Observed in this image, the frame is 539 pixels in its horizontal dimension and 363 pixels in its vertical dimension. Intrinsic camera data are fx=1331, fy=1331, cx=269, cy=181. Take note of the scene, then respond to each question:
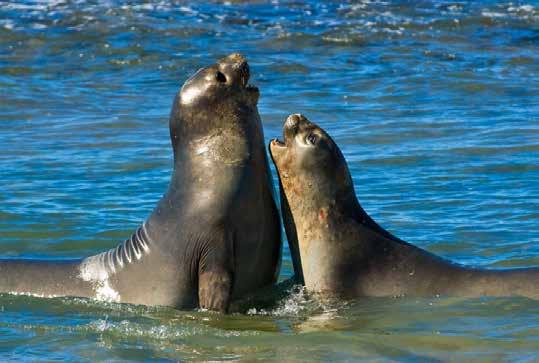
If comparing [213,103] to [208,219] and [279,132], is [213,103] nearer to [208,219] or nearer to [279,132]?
[208,219]

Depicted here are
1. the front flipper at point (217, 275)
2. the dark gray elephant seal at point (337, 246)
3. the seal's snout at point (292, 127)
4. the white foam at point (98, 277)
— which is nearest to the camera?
the front flipper at point (217, 275)

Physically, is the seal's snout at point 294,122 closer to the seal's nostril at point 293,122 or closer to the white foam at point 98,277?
the seal's nostril at point 293,122

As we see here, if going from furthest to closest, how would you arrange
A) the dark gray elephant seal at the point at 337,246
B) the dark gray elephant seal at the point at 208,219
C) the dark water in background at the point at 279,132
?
the dark gray elephant seal at the point at 337,246
the dark gray elephant seal at the point at 208,219
the dark water in background at the point at 279,132

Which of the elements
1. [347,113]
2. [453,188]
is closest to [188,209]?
[453,188]

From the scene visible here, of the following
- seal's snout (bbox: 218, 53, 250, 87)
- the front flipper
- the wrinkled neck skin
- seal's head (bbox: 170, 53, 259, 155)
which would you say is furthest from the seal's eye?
the front flipper

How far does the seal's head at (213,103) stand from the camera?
8852 mm

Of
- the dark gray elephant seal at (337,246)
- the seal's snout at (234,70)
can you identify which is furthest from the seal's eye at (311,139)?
the seal's snout at (234,70)

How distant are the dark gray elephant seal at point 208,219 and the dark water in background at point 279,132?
22cm

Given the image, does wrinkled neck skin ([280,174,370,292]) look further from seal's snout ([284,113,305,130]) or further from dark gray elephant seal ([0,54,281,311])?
seal's snout ([284,113,305,130])

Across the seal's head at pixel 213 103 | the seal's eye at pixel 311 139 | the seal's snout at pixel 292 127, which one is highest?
the seal's head at pixel 213 103

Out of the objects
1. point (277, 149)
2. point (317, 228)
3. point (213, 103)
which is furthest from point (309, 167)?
point (213, 103)

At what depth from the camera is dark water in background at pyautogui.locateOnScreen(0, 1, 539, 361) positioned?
8062mm

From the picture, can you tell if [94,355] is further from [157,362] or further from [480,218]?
[480,218]

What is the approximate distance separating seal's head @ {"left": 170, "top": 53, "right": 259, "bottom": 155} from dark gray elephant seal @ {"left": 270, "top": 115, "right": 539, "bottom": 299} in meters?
0.36
